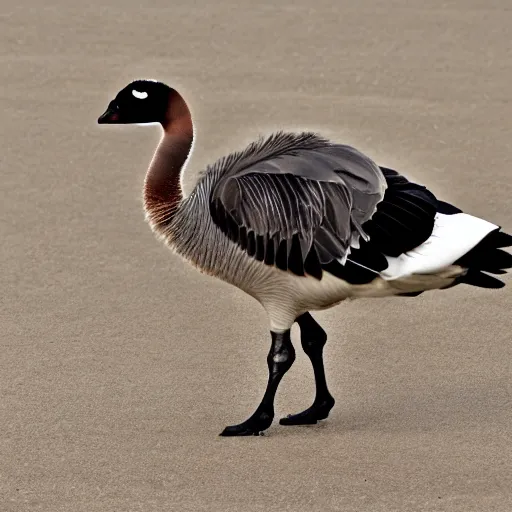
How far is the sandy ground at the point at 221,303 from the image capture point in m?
5.67

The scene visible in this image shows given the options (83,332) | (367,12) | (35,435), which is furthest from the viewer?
(367,12)

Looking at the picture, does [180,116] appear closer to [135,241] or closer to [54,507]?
[54,507]

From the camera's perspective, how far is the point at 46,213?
29.7ft

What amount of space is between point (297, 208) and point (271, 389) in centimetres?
86

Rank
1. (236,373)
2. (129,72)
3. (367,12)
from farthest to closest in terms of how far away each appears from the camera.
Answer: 1. (367,12)
2. (129,72)
3. (236,373)

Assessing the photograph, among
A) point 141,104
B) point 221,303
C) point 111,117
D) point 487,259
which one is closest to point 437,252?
point 487,259

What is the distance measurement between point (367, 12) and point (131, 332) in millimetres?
7252

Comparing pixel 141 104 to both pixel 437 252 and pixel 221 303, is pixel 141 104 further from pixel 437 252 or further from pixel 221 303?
pixel 221 303

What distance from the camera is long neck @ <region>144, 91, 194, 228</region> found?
5.95 metres

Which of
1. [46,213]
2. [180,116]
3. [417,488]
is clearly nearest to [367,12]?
[46,213]

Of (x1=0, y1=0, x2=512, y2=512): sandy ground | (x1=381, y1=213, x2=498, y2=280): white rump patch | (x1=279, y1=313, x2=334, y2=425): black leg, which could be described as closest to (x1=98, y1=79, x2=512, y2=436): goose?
(x1=381, y1=213, x2=498, y2=280): white rump patch

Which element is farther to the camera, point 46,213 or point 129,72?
point 129,72

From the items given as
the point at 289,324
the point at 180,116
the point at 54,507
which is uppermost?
the point at 180,116

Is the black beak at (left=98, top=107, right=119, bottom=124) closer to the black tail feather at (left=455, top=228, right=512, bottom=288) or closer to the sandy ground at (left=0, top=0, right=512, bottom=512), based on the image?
the sandy ground at (left=0, top=0, right=512, bottom=512)
